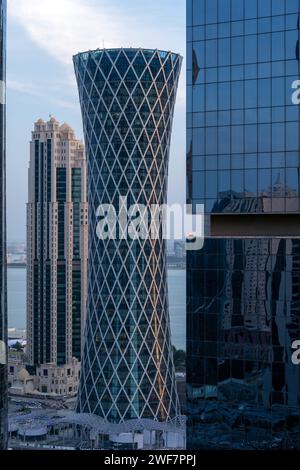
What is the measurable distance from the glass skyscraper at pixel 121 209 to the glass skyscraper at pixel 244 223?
130 ft

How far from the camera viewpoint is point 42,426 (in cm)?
8144

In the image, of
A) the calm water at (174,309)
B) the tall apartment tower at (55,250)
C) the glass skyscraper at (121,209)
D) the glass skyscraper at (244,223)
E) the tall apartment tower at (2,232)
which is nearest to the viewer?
the glass skyscraper at (244,223)

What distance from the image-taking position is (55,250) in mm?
112250

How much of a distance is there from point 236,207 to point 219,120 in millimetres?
2858

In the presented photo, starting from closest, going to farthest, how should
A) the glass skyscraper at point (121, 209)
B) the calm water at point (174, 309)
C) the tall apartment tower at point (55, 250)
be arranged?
the glass skyscraper at point (121, 209) < the tall apartment tower at point (55, 250) < the calm water at point (174, 309)

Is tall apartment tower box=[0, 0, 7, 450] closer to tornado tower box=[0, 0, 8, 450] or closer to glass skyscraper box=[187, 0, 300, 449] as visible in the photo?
tornado tower box=[0, 0, 8, 450]

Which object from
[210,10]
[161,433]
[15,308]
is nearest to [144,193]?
[161,433]

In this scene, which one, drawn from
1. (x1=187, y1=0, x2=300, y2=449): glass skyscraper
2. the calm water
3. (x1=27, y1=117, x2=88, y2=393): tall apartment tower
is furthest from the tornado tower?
the calm water

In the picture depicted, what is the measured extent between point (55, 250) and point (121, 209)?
3865cm

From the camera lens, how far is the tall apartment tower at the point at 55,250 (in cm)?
10938

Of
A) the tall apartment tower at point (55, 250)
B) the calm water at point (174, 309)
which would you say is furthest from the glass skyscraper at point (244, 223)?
the calm water at point (174, 309)

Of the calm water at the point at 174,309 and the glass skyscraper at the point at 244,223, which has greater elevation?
the glass skyscraper at the point at 244,223

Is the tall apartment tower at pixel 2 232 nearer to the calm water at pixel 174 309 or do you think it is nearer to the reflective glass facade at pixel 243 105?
the reflective glass facade at pixel 243 105

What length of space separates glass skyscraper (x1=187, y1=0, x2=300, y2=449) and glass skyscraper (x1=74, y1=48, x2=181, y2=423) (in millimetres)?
39716
